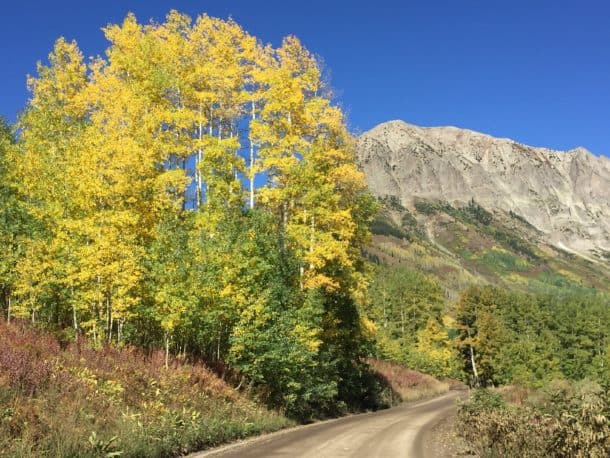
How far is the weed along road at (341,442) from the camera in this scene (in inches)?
589

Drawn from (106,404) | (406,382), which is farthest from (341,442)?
(406,382)

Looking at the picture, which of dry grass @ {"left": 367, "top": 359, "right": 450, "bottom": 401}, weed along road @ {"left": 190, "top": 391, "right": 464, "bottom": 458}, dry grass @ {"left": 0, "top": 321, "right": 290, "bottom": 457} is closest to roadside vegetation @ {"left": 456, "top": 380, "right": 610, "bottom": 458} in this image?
weed along road @ {"left": 190, "top": 391, "right": 464, "bottom": 458}

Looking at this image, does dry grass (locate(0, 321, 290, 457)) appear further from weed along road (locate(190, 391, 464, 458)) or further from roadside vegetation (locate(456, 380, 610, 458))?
roadside vegetation (locate(456, 380, 610, 458))

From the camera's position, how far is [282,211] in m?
28.2

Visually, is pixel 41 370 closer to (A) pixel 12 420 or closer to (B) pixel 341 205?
(A) pixel 12 420

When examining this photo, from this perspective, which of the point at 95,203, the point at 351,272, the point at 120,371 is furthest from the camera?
the point at 351,272

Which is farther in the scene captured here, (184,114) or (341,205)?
(341,205)

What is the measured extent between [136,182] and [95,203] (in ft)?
5.91

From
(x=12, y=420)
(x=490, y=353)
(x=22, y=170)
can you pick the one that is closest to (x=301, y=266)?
(x=22, y=170)

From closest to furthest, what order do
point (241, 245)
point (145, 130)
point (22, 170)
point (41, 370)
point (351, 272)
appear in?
point (41, 370)
point (241, 245)
point (22, 170)
point (145, 130)
point (351, 272)

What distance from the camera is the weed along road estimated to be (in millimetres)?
14961

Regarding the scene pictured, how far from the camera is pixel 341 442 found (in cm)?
1747

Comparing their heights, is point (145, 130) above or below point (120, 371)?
above

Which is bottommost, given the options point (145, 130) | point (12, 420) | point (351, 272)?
point (12, 420)
